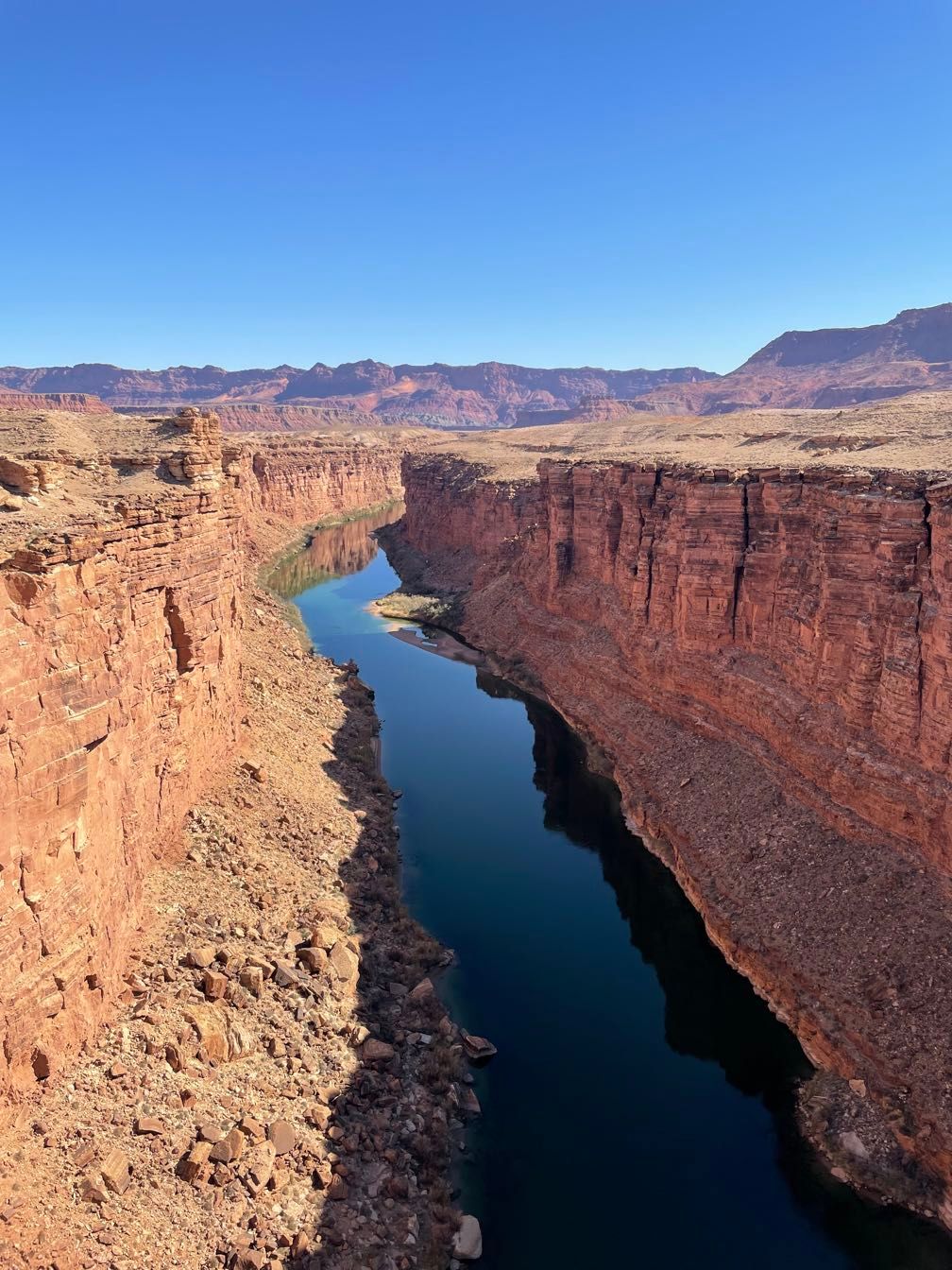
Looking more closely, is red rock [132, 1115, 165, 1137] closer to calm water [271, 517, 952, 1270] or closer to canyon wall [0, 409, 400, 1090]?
canyon wall [0, 409, 400, 1090]

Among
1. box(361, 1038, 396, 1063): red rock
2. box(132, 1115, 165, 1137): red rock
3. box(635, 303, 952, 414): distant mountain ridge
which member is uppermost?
box(635, 303, 952, 414): distant mountain ridge

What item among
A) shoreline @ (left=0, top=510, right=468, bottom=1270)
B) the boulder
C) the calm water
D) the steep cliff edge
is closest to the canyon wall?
shoreline @ (left=0, top=510, right=468, bottom=1270)

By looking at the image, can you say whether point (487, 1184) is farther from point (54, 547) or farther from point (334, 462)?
point (334, 462)

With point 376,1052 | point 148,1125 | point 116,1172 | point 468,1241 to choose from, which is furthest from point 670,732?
point 116,1172

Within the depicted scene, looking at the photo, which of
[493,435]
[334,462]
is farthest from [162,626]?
[493,435]

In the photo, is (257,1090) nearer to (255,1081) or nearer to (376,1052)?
(255,1081)

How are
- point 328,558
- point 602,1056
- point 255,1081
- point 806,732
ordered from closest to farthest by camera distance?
point 255,1081, point 602,1056, point 806,732, point 328,558
